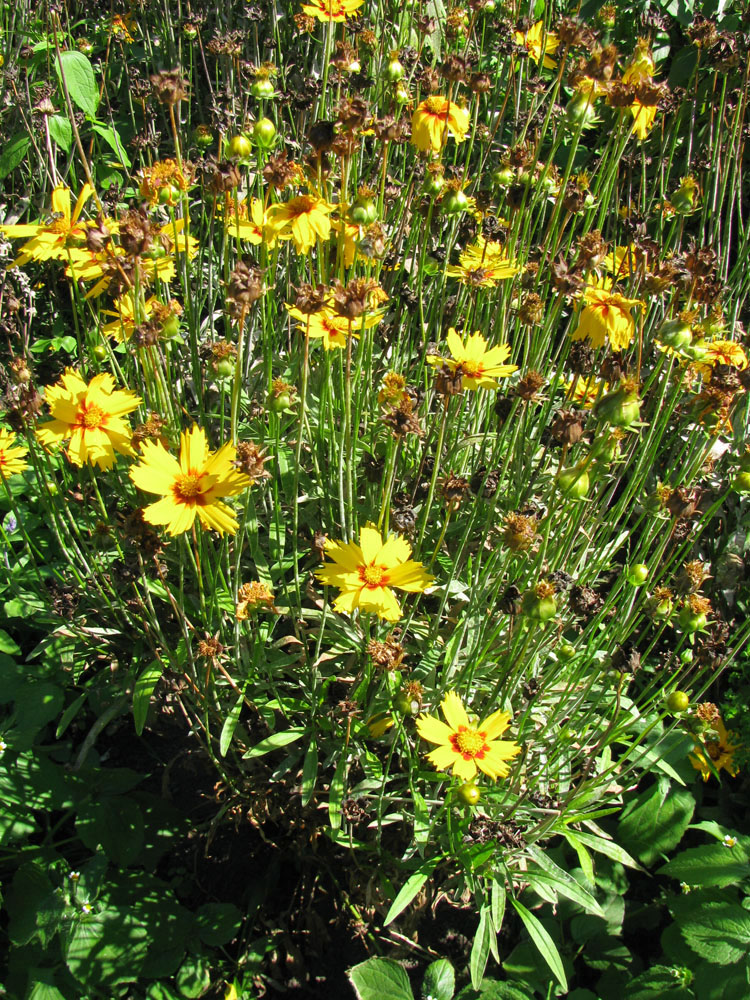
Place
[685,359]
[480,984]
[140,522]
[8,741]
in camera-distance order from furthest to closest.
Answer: [8,741]
[685,359]
[480,984]
[140,522]

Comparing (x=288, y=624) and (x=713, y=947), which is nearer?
(x=713, y=947)

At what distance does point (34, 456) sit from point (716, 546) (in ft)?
6.95

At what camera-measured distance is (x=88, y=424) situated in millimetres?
1537

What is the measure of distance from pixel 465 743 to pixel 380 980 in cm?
56

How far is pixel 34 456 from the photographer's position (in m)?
1.65

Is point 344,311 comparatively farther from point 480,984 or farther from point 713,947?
point 713,947

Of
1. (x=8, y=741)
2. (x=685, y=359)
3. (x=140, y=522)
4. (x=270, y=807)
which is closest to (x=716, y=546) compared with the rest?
(x=685, y=359)

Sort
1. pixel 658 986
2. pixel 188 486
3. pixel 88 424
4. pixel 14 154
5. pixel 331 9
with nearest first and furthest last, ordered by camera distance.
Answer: pixel 188 486
pixel 88 424
pixel 658 986
pixel 14 154
pixel 331 9

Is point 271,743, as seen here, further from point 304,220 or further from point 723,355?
point 723,355

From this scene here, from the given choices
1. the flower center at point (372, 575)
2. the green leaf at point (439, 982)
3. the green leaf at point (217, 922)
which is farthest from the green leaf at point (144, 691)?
the green leaf at point (439, 982)

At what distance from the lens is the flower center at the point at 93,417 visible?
1532 mm

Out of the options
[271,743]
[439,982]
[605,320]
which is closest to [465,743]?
[271,743]

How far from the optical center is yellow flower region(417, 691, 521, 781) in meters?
1.42

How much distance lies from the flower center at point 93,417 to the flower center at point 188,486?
0.76ft
